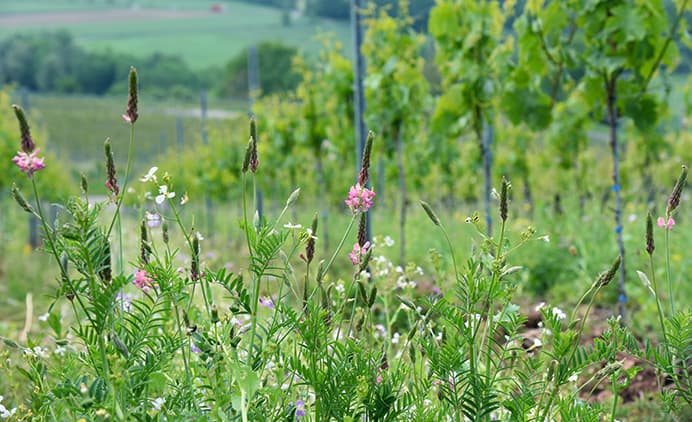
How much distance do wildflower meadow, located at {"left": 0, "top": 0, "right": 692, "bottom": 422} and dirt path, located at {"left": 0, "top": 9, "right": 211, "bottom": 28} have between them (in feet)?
154

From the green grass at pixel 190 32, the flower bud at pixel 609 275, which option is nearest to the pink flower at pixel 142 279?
the flower bud at pixel 609 275

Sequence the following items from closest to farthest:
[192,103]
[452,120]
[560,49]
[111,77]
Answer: [560,49] → [452,120] → [192,103] → [111,77]

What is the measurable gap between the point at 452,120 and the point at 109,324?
14.5 feet

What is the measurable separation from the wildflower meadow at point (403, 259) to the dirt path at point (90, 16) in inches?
1850

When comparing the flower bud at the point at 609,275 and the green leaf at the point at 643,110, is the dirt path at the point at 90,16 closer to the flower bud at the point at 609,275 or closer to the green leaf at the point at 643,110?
the green leaf at the point at 643,110

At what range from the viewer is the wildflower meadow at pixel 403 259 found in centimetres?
158

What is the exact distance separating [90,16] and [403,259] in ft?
190

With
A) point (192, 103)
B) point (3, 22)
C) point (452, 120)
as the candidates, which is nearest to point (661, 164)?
point (452, 120)

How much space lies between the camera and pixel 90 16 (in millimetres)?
58469

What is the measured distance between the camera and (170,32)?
54625mm

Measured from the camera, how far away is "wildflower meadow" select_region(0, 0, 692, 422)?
→ 1584mm

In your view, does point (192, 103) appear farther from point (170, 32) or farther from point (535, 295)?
point (535, 295)

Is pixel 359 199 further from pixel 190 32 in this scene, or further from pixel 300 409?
pixel 190 32

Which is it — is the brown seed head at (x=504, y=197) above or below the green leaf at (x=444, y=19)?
below
